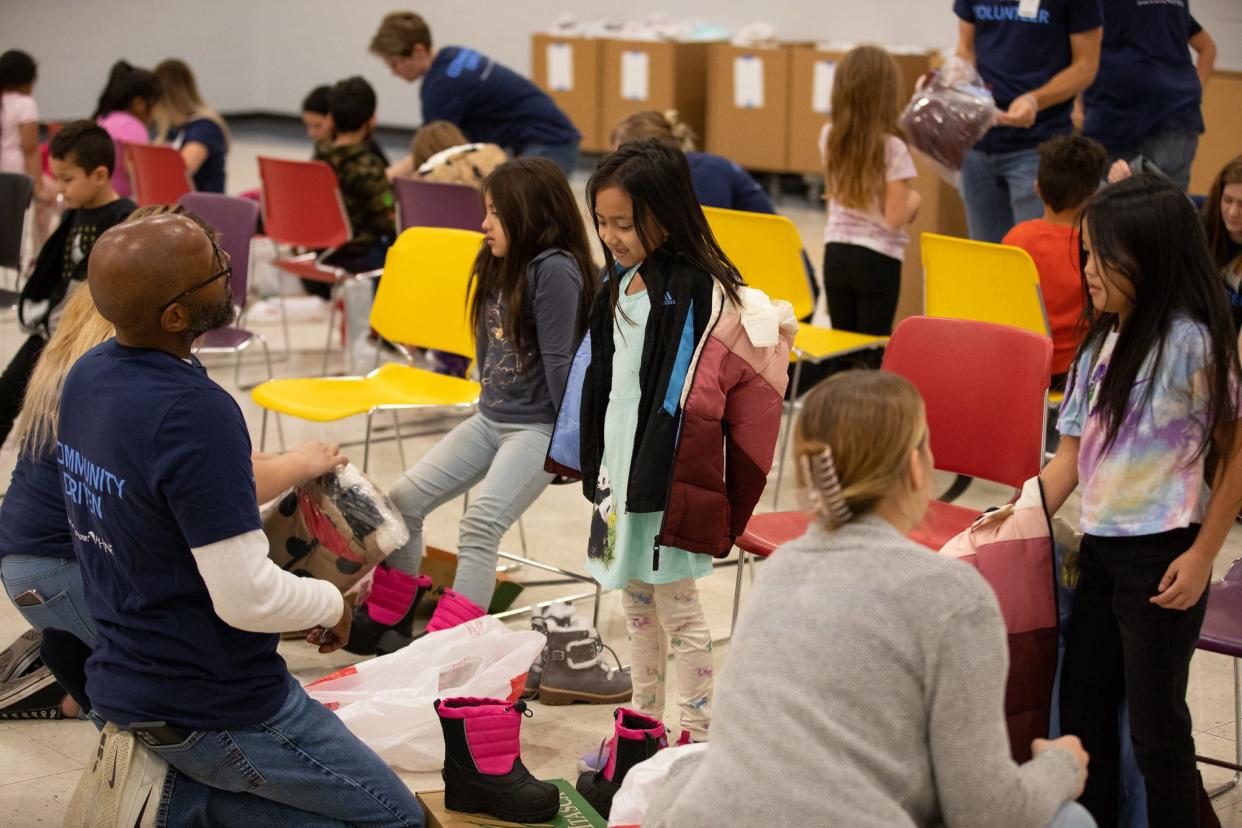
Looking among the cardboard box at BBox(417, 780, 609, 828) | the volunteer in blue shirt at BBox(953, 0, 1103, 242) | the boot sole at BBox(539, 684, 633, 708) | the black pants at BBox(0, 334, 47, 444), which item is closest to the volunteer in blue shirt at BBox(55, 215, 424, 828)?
the cardboard box at BBox(417, 780, 609, 828)

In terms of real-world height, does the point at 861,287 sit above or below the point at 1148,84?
below

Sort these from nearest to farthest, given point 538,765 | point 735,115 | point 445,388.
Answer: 1. point 538,765
2. point 445,388
3. point 735,115

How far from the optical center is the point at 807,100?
959 centimetres

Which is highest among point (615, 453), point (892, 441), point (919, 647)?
point (892, 441)

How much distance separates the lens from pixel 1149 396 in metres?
2.20

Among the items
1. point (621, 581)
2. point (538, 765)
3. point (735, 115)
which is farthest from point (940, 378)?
point (735, 115)

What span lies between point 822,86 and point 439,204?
16.0 feet

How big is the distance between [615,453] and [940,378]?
84 centimetres

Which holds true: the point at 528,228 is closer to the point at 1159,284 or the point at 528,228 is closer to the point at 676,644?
the point at 676,644

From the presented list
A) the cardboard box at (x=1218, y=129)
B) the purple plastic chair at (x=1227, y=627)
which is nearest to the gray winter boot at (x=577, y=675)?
the purple plastic chair at (x=1227, y=627)

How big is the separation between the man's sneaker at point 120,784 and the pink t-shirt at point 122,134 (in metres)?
5.56

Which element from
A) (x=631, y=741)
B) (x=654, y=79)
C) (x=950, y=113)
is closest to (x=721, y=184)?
(x=950, y=113)

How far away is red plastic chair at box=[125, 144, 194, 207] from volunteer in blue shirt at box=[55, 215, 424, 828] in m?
4.65

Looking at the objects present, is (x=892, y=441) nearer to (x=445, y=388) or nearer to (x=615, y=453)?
(x=615, y=453)
